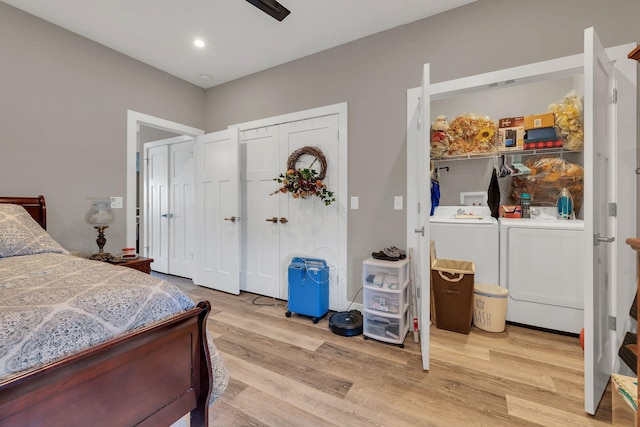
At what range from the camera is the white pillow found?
167cm

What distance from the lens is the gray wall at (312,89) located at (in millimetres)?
2006

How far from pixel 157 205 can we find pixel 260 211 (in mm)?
2244

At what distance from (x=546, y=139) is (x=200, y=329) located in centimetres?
327

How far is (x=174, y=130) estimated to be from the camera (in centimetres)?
336

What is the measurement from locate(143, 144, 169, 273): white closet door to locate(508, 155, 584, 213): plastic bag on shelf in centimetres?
475

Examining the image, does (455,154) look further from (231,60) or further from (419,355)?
(231,60)

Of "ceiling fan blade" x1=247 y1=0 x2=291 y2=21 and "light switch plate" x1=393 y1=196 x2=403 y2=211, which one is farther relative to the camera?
"light switch plate" x1=393 y1=196 x2=403 y2=211

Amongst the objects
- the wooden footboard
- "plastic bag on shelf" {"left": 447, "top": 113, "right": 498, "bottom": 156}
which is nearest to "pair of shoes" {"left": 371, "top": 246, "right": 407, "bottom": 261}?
"plastic bag on shelf" {"left": 447, "top": 113, "right": 498, "bottom": 156}

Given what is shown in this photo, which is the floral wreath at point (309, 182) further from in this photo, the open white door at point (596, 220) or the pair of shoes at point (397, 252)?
the open white door at point (596, 220)

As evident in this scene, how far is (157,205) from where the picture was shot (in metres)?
4.43

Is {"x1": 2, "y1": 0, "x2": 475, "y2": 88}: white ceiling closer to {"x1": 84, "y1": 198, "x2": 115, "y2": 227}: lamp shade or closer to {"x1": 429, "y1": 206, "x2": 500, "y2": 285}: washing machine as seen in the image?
{"x1": 84, "y1": 198, "x2": 115, "y2": 227}: lamp shade

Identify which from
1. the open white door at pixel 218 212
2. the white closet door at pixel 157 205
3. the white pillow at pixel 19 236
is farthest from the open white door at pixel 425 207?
the white closet door at pixel 157 205

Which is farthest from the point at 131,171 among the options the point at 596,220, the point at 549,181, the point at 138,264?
the point at 549,181

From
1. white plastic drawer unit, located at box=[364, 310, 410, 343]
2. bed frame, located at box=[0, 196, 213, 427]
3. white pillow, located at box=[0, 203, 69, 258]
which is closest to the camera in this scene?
bed frame, located at box=[0, 196, 213, 427]
